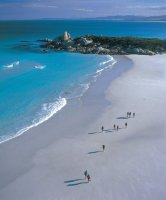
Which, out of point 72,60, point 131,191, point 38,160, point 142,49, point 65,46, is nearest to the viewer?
point 131,191

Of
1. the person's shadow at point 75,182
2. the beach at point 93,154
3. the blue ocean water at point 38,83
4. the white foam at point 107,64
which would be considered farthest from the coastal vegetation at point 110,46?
the person's shadow at point 75,182

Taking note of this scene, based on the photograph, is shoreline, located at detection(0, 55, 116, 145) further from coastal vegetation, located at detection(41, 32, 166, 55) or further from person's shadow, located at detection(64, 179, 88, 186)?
coastal vegetation, located at detection(41, 32, 166, 55)

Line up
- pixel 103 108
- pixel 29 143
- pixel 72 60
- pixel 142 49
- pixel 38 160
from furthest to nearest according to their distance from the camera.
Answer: pixel 142 49 → pixel 72 60 → pixel 103 108 → pixel 29 143 → pixel 38 160

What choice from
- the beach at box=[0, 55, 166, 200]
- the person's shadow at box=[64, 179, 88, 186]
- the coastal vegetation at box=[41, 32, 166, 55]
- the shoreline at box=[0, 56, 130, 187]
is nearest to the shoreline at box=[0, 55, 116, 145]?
the shoreline at box=[0, 56, 130, 187]

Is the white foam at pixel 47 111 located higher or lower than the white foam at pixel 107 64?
lower

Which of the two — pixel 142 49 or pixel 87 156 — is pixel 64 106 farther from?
pixel 142 49

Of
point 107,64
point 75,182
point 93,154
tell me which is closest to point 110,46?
point 107,64

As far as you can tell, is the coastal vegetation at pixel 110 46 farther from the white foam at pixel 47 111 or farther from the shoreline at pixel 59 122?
the white foam at pixel 47 111

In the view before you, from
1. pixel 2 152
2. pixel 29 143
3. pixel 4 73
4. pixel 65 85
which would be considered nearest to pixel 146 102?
pixel 65 85
